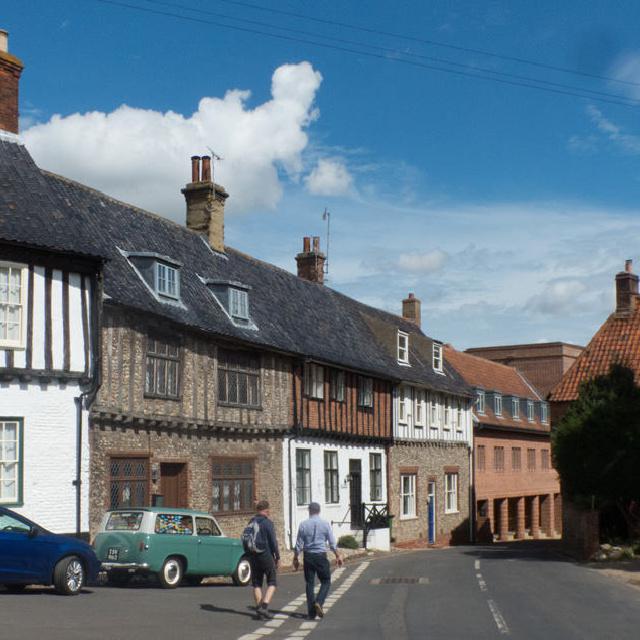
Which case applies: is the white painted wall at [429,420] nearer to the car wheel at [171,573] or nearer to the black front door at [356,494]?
the black front door at [356,494]

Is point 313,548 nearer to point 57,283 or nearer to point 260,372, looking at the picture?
point 57,283

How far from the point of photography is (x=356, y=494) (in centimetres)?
3700

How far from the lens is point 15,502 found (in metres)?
20.5

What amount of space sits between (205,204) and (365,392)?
9.31m

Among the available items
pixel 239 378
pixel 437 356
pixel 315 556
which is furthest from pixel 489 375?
pixel 315 556

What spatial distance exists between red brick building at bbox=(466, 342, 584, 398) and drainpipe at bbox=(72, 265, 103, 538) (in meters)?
49.8

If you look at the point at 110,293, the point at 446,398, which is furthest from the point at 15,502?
the point at 446,398

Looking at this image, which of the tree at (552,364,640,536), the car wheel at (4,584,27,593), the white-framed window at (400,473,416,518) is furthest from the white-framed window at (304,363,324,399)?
the car wheel at (4,584,27,593)

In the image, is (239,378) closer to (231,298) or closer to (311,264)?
(231,298)

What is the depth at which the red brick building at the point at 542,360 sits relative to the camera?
69188mm

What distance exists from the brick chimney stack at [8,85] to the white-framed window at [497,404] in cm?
3513

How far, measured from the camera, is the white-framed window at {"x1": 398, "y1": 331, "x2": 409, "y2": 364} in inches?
A: 1684

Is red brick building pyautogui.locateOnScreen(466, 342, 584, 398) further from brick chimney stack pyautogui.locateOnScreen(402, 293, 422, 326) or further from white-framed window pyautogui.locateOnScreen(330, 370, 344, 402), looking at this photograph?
white-framed window pyautogui.locateOnScreen(330, 370, 344, 402)

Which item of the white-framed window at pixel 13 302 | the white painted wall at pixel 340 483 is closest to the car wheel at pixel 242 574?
the white-framed window at pixel 13 302
